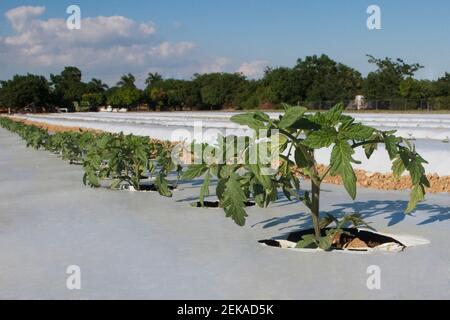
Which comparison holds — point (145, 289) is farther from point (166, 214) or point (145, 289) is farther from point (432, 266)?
point (166, 214)

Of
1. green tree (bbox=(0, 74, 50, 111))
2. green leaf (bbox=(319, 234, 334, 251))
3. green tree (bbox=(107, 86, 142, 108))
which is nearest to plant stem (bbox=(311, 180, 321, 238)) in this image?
green leaf (bbox=(319, 234, 334, 251))

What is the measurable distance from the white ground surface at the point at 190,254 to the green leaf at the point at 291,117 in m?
0.80

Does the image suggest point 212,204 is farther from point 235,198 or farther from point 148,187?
point 235,198

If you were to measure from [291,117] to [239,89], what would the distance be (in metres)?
65.7

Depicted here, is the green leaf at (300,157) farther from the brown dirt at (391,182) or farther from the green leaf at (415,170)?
the brown dirt at (391,182)

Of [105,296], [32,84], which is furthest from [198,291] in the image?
[32,84]

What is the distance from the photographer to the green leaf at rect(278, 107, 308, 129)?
3.18 metres

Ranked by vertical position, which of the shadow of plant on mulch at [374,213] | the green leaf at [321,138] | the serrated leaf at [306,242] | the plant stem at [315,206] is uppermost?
the green leaf at [321,138]

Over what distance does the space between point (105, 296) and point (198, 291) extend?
1.50 ft

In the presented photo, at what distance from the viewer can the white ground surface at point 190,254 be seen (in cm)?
299

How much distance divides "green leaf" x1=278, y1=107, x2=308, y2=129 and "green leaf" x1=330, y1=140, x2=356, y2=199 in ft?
0.88

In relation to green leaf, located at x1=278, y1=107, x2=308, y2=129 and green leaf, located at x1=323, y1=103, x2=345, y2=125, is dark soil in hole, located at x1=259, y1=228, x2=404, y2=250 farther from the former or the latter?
green leaf, located at x1=278, y1=107, x2=308, y2=129

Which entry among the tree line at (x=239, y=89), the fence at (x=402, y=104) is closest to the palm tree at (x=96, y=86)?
the tree line at (x=239, y=89)

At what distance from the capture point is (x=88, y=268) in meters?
3.40
